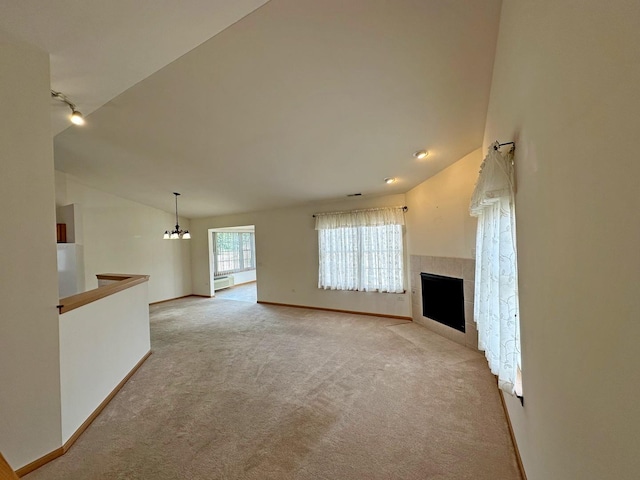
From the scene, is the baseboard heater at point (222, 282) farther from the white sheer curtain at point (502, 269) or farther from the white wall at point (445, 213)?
the white sheer curtain at point (502, 269)

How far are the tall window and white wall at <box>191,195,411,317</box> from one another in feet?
6.73

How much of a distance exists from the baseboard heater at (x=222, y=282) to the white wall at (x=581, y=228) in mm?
8080

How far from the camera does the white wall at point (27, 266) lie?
1678mm

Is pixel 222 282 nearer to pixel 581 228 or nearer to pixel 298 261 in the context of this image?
pixel 298 261

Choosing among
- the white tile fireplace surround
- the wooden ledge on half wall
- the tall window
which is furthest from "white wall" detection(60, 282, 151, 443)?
the tall window

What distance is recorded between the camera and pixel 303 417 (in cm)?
220

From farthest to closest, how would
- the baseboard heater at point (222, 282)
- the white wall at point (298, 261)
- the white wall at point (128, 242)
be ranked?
the baseboard heater at point (222, 282), the white wall at point (128, 242), the white wall at point (298, 261)

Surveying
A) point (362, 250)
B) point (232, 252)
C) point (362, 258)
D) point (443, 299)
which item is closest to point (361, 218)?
point (362, 250)

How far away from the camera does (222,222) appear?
7.29 meters

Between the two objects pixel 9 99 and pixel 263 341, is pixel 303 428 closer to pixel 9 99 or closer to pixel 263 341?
pixel 263 341

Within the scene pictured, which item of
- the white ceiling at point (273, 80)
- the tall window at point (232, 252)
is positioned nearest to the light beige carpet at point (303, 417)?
the white ceiling at point (273, 80)

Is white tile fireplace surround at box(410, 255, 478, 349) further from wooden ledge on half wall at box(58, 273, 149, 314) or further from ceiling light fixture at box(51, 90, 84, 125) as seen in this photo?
ceiling light fixture at box(51, 90, 84, 125)

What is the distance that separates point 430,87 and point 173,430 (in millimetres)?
3390

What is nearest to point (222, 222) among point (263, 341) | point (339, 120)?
point (263, 341)
